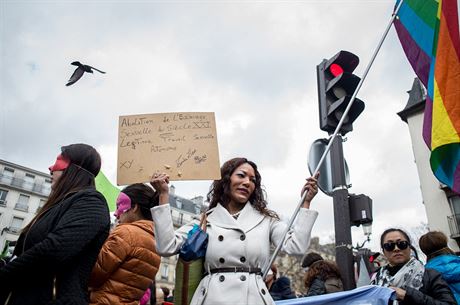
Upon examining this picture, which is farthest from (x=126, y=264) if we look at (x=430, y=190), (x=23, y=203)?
(x=23, y=203)

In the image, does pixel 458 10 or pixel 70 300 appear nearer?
pixel 70 300

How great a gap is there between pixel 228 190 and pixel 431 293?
6.34 feet

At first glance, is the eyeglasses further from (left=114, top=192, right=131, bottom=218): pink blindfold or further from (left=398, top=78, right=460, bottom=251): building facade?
(left=398, top=78, right=460, bottom=251): building facade

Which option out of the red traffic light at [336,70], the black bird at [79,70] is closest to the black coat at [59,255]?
the black bird at [79,70]

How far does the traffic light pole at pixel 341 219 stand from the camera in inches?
128

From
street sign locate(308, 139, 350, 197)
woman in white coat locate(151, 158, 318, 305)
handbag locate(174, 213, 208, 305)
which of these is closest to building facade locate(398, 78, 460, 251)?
street sign locate(308, 139, 350, 197)

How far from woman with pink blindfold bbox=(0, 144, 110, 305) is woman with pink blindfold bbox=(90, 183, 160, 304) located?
0.51m

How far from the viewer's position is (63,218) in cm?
196

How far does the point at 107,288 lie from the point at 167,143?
3.43 ft

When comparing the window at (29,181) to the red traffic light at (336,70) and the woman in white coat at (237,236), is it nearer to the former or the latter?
the red traffic light at (336,70)

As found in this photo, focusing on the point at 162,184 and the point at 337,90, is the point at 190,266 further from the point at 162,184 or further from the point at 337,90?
the point at 337,90

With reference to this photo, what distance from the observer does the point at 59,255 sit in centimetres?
183

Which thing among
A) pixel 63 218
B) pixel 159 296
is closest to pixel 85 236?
pixel 63 218

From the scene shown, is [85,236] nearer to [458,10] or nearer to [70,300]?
[70,300]
